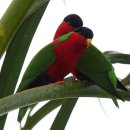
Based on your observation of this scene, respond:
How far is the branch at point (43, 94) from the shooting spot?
1.36 feet

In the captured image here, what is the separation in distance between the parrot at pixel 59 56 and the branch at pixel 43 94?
325 mm

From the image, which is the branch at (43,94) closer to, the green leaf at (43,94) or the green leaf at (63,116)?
the green leaf at (43,94)

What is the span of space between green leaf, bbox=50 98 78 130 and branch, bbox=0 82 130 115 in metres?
0.11

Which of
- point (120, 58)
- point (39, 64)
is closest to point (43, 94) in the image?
point (120, 58)

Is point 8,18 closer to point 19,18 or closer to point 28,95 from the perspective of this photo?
point 19,18

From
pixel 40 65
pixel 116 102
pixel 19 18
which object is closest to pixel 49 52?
pixel 40 65

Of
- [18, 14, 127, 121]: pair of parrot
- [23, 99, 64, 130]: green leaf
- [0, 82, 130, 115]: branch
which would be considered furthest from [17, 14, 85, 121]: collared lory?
[0, 82, 130, 115]: branch

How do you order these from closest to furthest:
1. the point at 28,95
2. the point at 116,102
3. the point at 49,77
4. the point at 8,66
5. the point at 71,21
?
the point at 28,95 < the point at 8,66 < the point at 116,102 < the point at 49,77 < the point at 71,21

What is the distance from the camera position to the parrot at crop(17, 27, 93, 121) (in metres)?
0.87

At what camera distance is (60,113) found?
647mm

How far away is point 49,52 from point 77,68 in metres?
0.12

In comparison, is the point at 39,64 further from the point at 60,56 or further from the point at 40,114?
the point at 40,114

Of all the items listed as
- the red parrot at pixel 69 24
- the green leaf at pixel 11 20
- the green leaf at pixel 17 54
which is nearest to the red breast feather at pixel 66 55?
the red parrot at pixel 69 24

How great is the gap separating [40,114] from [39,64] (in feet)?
0.79
